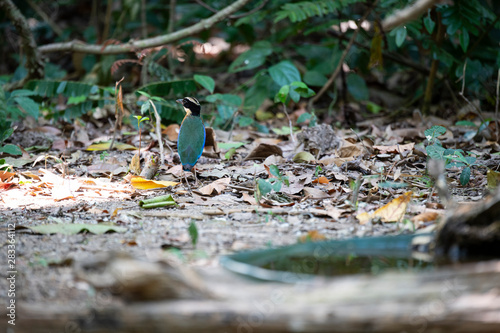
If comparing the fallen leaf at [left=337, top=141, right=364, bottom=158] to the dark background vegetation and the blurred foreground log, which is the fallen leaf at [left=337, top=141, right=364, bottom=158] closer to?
the dark background vegetation

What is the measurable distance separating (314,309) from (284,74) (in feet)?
14.1

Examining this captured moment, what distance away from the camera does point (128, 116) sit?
226 inches

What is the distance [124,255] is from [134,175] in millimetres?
2305

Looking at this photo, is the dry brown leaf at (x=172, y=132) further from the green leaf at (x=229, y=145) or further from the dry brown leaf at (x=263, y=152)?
the dry brown leaf at (x=263, y=152)

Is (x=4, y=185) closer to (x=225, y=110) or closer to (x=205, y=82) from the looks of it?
(x=205, y=82)

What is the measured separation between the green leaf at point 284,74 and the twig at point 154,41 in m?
0.78

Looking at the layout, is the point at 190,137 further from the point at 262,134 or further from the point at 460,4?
the point at 460,4

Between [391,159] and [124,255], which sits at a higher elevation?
[391,159]

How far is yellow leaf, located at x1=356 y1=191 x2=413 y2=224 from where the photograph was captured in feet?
9.62

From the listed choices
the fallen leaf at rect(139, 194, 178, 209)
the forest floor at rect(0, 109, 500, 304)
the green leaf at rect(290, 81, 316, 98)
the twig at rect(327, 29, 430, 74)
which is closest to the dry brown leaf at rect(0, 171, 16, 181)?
the forest floor at rect(0, 109, 500, 304)

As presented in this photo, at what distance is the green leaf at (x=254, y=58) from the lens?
6094 millimetres

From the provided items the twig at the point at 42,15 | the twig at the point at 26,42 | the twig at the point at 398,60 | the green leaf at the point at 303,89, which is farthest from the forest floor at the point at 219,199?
the twig at the point at 42,15

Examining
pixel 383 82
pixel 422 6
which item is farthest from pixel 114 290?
pixel 383 82

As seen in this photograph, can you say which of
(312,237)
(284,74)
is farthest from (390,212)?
(284,74)
